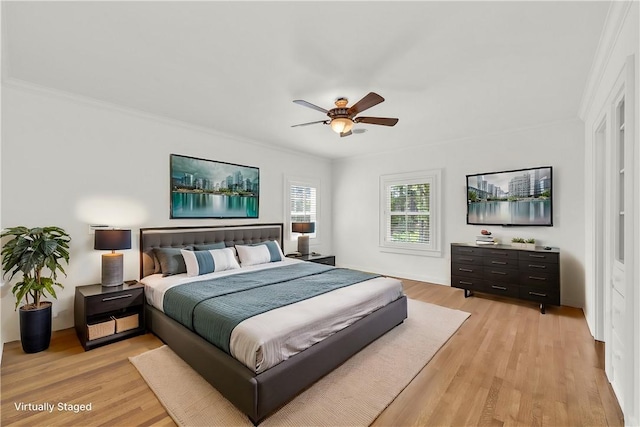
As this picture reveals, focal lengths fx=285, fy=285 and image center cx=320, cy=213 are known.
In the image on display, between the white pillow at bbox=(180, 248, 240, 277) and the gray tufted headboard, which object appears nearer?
the white pillow at bbox=(180, 248, 240, 277)

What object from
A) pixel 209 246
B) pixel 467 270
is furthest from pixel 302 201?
pixel 467 270

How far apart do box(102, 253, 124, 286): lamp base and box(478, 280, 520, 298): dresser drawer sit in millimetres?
4893

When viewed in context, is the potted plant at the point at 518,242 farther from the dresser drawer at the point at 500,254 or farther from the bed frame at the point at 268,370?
the bed frame at the point at 268,370

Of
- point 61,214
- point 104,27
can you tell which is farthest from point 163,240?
point 104,27

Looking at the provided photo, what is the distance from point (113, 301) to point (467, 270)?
472 centimetres

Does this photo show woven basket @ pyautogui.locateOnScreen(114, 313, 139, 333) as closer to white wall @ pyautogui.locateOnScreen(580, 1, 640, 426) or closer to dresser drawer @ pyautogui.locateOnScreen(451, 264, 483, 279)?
white wall @ pyautogui.locateOnScreen(580, 1, 640, 426)

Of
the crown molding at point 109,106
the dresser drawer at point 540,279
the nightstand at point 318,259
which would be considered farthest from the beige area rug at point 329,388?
the crown molding at point 109,106

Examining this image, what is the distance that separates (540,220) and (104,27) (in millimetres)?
5454

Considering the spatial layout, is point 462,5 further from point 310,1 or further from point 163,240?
point 163,240

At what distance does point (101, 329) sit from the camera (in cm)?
288

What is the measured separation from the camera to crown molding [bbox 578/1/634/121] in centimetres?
179

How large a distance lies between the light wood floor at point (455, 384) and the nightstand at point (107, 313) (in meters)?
0.11

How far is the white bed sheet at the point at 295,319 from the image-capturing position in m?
1.94

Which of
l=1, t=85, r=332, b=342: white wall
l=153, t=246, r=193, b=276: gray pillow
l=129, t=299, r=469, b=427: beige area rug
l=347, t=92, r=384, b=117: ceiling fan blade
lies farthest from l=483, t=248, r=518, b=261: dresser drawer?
l=1, t=85, r=332, b=342: white wall
